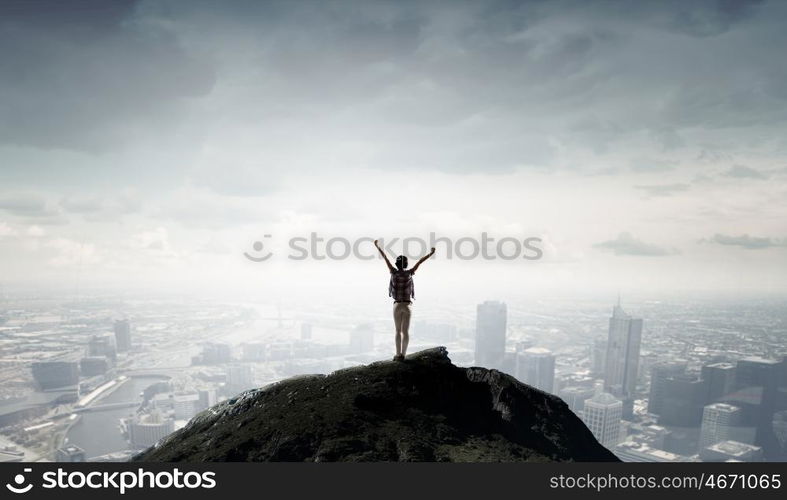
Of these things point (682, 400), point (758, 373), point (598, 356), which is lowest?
point (682, 400)

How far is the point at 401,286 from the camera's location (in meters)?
10.8

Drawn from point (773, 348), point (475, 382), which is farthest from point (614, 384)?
point (475, 382)

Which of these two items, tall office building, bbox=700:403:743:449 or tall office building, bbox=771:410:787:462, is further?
tall office building, bbox=771:410:787:462

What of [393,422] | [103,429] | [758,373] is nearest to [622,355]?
[758,373]

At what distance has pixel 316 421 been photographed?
9.52 m

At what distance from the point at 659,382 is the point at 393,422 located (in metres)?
91.3

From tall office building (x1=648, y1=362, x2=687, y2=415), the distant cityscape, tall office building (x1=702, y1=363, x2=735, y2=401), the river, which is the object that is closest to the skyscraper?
the distant cityscape

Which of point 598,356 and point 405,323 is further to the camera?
point 598,356

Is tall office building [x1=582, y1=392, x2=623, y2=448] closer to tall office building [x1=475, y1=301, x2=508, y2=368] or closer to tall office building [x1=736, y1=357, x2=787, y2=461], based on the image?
tall office building [x1=736, y1=357, x2=787, y2=461]

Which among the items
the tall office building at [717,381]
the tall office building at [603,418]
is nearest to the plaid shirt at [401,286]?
the tall office building at [603,418]

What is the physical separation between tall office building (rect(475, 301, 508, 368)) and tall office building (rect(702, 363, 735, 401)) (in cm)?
4030

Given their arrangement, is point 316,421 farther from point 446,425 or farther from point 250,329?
point 250,329

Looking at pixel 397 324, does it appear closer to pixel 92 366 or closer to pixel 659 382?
pixel 92 366

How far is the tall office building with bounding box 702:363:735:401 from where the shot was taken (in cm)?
7862
